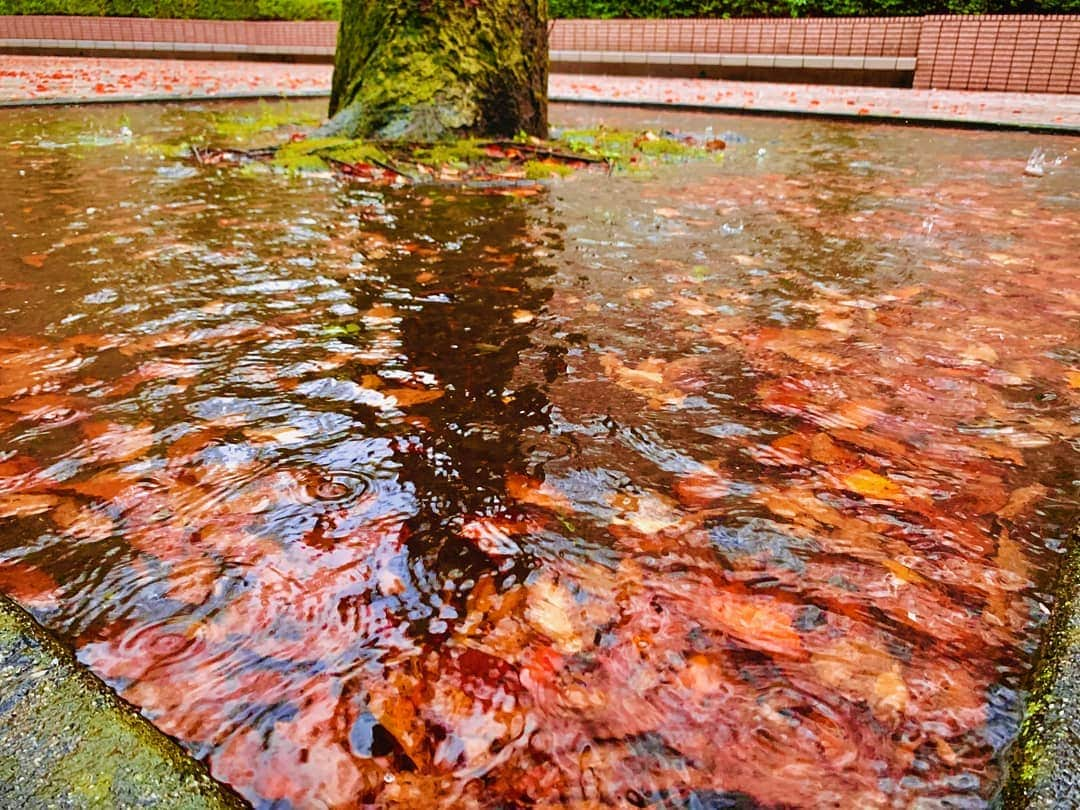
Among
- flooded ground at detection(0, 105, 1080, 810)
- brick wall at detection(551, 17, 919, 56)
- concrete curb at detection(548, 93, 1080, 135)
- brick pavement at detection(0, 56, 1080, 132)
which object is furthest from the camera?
brick wall at detection(551, 17, 919, 56)

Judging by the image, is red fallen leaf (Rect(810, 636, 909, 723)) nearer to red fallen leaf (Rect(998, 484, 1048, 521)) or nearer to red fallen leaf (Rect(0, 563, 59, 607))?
red fallen leaf (Rect(998, 484, 1048, 521))

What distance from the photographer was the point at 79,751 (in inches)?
30.4

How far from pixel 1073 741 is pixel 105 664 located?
120 centimetres

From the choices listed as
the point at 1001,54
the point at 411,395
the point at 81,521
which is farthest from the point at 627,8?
the point at 81,521

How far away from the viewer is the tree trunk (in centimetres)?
475

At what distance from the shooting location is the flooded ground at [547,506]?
97 centimetres

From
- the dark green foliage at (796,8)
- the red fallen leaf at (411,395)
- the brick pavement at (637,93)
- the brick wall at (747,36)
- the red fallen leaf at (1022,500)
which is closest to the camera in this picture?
the red fallen leaf at (1022,500)

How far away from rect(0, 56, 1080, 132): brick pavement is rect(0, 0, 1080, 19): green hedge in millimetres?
1670

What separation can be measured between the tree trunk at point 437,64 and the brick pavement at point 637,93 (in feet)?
13.1

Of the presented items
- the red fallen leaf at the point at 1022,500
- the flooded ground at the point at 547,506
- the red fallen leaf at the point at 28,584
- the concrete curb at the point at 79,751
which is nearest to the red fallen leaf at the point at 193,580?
the flooded ground at the point at 547,506

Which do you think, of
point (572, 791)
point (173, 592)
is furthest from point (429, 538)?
point (572, 791)

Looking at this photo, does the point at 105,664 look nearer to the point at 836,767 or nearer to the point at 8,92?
the point at 836,767

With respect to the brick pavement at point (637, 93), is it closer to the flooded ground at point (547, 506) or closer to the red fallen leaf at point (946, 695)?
the flooded ground at point (547, 506)

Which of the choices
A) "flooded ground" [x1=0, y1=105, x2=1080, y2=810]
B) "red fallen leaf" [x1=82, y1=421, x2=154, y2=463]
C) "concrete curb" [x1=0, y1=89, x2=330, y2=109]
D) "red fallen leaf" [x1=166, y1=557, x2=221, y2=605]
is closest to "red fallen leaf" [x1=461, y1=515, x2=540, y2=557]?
"flooded ground" [x1=0, y1=105, x2=1080, y2=810]
